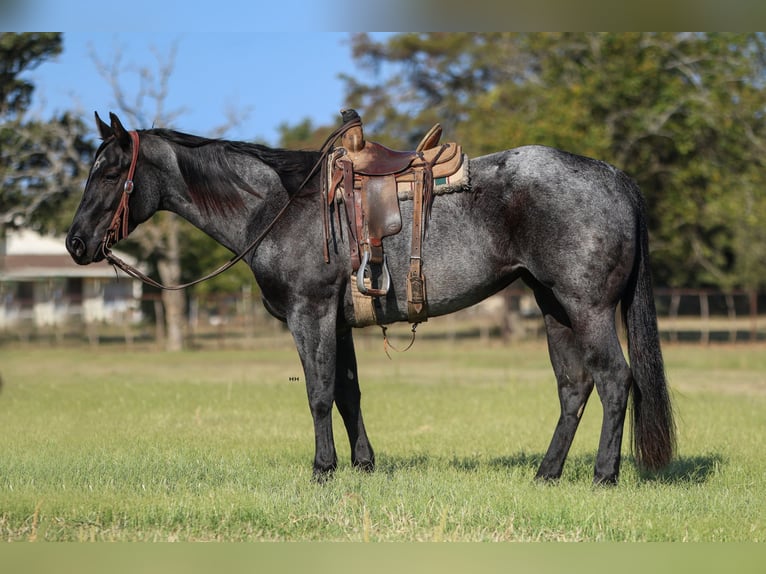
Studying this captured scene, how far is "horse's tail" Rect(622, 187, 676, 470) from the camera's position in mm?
6527

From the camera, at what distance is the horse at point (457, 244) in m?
6.37

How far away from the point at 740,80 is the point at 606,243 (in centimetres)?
2469

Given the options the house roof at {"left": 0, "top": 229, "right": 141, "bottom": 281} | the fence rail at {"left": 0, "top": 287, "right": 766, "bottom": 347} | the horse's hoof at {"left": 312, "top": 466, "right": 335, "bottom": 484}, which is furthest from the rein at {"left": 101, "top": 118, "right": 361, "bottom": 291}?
the house roof at {"left": 0, "top": 229, "right": 141, "bottom": 281}

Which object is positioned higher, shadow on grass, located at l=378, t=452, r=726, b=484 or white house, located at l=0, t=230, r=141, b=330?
white house, located at l=0, t=230, r=141, b=330

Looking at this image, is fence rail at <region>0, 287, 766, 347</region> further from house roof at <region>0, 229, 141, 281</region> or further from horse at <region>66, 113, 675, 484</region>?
horse at <region>66, 113, 675, 484</region>

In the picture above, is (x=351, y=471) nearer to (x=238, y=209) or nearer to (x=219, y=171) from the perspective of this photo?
(x=238, y=209)

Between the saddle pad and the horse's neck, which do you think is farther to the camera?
the horse's neck

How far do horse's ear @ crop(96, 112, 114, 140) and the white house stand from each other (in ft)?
113

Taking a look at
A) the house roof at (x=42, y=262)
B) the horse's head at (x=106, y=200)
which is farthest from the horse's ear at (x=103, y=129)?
the house roof at (x=42, y=262)

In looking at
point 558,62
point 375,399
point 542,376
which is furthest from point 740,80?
point 375,399

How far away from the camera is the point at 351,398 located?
23.2 ft

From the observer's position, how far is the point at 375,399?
1430 cm

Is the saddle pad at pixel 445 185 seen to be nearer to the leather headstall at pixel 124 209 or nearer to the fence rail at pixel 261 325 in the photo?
the leather headstall at pixel 124 209

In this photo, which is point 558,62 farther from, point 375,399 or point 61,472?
point 61,472
